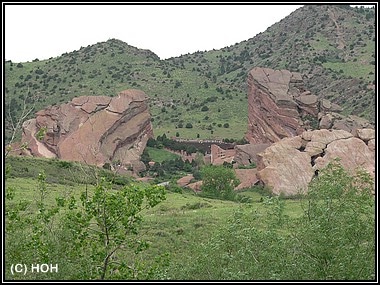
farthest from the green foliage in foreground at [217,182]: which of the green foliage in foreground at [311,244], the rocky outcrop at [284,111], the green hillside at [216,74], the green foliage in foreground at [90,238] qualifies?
the green hillside at [216,74]

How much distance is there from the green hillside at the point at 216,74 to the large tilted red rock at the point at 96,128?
14.6 m

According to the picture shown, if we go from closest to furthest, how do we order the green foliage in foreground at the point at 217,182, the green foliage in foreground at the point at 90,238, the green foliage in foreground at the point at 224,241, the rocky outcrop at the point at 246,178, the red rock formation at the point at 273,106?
1. the green foliage in foreground at the point at 90,238
2. the green foliage in foreground at the point at 224,241
3. the green foliage in foreground at the point at 217,182
4. the rocky outcrop at the point at 246,178
5. the red rock formation at the point at 273,106

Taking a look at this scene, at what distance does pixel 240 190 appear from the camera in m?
36.8

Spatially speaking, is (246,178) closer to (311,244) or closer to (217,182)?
(217,182)

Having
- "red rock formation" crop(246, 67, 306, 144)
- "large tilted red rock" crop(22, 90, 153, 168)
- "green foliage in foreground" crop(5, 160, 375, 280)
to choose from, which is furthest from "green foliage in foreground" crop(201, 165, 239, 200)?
"green foliage in foreground" crop(5, 160, 375, 280)

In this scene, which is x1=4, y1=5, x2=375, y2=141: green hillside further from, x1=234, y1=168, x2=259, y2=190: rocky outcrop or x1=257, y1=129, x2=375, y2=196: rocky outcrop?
x1=257, y1=129, x2=375, y2=196: rocky outcrop

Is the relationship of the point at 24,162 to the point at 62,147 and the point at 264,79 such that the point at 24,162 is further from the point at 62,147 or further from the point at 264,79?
the point at 264,79

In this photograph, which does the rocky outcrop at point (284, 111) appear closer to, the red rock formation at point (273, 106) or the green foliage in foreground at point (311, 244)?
the red rock formation at point (273, 106)

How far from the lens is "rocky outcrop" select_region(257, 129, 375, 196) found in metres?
34.8

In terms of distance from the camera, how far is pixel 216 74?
10344cm

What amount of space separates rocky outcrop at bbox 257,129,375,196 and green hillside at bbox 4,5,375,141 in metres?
25.6

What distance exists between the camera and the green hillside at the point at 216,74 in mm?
70750

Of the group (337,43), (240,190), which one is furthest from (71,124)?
(337,43)

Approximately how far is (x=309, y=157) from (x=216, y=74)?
6884 centimetres
